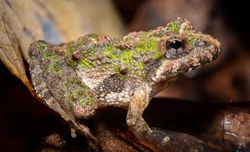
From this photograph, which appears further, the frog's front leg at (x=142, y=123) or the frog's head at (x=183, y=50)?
the frog's head at (x=183, y=50)

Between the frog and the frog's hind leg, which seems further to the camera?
the frog

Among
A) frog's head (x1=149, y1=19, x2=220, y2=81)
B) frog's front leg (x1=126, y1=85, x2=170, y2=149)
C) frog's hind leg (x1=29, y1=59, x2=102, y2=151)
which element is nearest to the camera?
frog's hind leg (x1=29, y1=59, x2=102, y2=151)

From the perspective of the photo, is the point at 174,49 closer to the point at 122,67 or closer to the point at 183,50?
the point at 183,50

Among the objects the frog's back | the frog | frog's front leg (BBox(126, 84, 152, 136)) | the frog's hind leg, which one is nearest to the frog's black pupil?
the frog

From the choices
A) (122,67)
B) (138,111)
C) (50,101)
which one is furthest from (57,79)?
(138,111)

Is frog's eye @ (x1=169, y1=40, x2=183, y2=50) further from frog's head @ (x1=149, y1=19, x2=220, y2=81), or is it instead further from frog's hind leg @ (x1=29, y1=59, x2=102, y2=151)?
frog's hind leg @ (x1=29, y1=59, x2=102, y2=151)

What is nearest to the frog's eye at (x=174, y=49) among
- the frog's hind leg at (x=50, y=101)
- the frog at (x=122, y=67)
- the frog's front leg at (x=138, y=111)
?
the frog at (x=122, y=67)

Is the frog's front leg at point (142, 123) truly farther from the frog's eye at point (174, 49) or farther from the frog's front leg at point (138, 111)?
the frog's eye at point (174, 49)

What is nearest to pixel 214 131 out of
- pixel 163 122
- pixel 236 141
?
pixel 236 141

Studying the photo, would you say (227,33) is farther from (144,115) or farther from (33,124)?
(33,124)
